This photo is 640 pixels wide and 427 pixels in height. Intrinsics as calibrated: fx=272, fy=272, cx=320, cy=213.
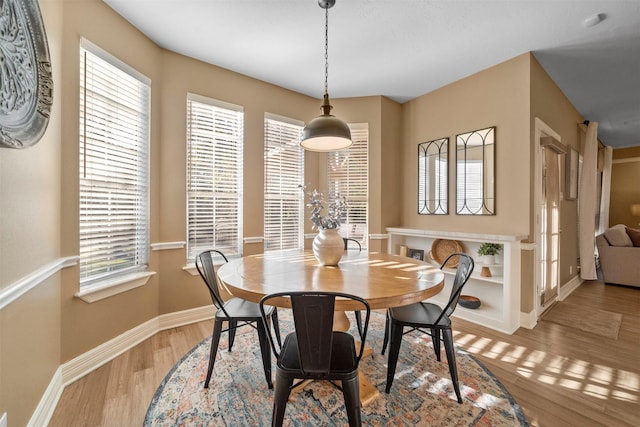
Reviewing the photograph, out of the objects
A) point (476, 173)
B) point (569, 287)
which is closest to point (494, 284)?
point (476, 173)

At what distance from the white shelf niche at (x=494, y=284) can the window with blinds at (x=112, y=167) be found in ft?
10.1

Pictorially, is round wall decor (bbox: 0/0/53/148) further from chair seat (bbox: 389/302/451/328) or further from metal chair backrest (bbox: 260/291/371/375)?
chair seat (bbox: 389/302/451/328)

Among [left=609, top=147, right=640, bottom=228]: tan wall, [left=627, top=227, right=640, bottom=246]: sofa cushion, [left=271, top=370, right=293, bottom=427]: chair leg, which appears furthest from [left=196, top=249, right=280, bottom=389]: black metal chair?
[left=609, top=147, right=640, bottom=228]: tan wall

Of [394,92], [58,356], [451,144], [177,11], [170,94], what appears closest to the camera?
[58,356]

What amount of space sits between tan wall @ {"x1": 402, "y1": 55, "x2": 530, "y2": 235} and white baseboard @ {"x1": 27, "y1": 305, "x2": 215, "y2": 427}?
318 cm

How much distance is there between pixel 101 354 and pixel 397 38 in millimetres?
3766

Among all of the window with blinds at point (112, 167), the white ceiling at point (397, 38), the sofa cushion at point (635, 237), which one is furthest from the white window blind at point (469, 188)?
the window with blinds at point (112, 167)

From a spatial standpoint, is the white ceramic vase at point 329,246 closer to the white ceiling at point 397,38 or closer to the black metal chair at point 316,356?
the black metal chair at point 316,356

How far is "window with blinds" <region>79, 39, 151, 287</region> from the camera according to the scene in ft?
6.93

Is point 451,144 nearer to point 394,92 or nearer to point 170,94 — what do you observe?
point 394,92

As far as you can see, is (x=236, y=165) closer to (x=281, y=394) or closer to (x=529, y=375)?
(x=281, y=394)

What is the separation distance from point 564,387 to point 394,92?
3.55m

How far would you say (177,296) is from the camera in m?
2.88

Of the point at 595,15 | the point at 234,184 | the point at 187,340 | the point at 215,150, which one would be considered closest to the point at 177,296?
the point at 187,340
